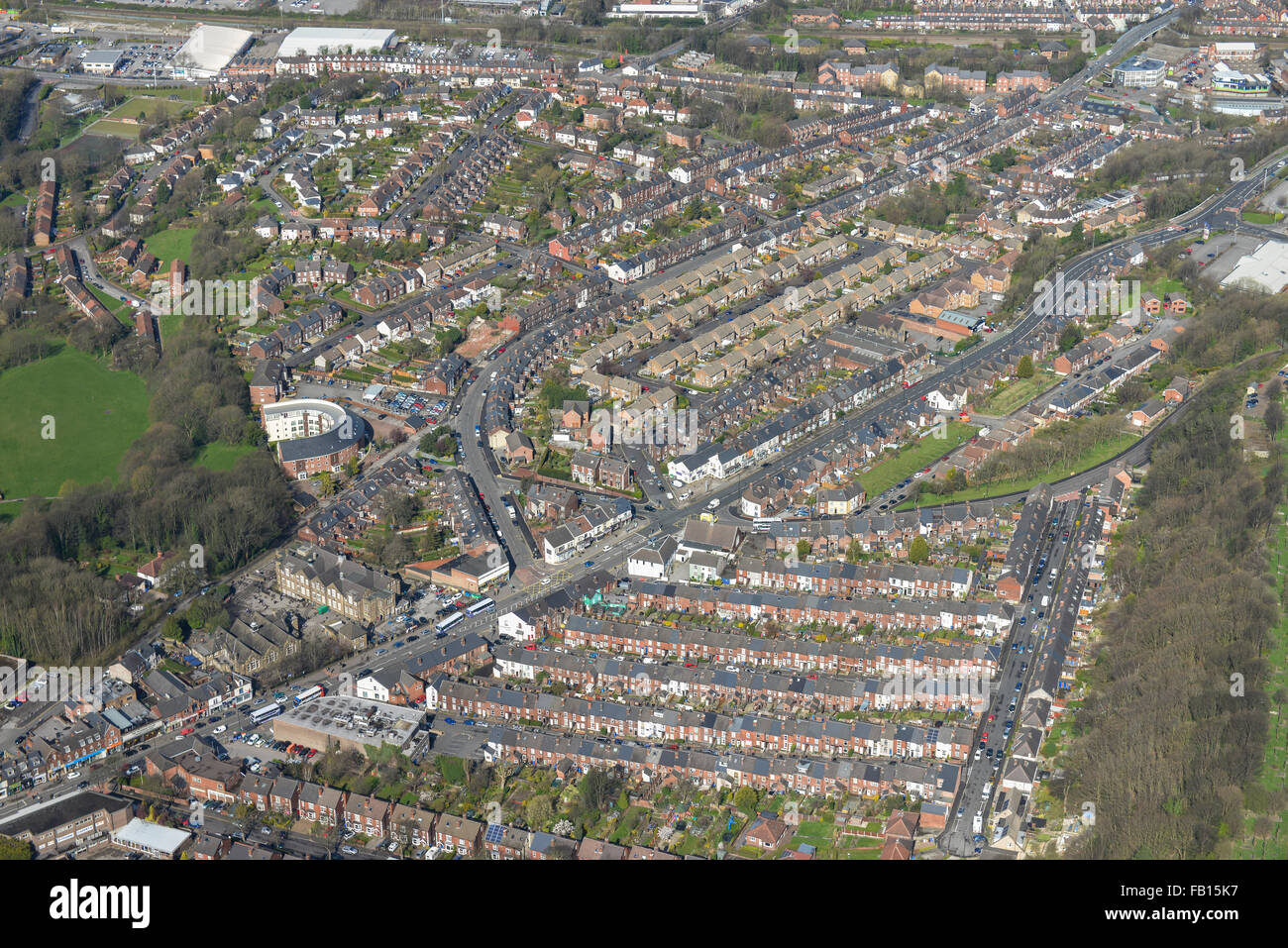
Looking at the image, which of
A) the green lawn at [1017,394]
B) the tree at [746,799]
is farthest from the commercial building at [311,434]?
the green lawn at [1017,394]

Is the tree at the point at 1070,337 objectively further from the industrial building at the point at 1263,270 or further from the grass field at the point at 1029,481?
the industrial building at the point at 1263,270

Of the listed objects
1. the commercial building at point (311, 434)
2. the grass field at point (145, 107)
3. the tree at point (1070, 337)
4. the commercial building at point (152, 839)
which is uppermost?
the grass field at point (145, 107)

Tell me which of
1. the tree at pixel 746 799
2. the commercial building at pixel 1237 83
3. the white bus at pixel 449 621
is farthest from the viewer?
the commercial building at pixel 1237 83

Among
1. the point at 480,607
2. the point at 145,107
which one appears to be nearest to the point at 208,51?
the point at 145,107

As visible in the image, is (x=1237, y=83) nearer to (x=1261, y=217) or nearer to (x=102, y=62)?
(x=1261, y=217)

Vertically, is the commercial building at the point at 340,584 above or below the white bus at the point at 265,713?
above

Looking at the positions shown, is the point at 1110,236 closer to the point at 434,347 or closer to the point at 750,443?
the point at 750,443

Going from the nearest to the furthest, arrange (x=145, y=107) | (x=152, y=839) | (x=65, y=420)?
(x=152, y=839) < (x=65, y=420) < (x=145, y=107)

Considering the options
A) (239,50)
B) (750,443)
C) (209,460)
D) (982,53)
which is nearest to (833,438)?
(750,443)
